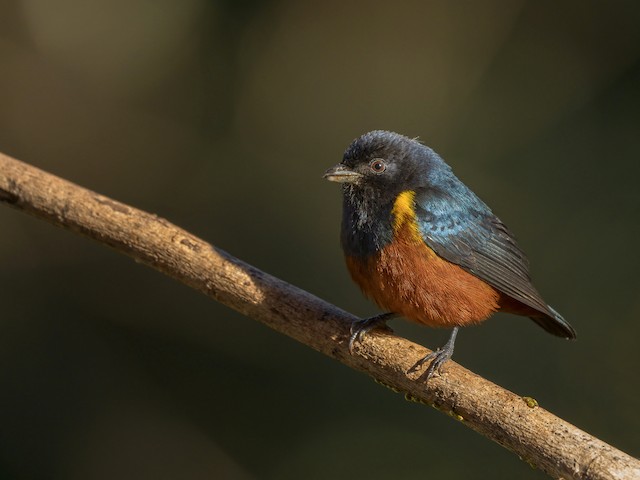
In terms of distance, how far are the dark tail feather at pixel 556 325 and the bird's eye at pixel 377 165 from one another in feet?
4.46

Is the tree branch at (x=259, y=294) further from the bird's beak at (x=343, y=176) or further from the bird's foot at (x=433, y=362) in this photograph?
the bird's beak at (x=343, y=176)

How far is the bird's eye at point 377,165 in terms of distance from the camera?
552 centimetres

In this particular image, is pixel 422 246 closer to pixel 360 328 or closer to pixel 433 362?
pixel 360 328

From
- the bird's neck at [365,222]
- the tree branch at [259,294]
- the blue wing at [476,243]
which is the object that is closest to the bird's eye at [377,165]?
the bird's neck at [365,222]

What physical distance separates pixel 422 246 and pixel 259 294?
99cm

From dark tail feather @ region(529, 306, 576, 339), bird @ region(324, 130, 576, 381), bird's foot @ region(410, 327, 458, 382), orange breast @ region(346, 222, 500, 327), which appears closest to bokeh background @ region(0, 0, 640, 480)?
dark tail feather @ region(529, 306, 576, 339)

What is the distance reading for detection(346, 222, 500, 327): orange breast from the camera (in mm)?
5121

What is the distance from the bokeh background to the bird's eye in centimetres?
303

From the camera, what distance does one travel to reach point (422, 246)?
520cm

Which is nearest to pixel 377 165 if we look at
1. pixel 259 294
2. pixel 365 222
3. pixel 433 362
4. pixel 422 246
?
pixel 365 222

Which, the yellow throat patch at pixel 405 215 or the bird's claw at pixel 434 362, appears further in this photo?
the yellow throat patch at pixel 405 215

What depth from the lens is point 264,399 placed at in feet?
28.2

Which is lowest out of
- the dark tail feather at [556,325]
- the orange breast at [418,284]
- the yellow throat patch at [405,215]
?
the orange breast at [418,284]

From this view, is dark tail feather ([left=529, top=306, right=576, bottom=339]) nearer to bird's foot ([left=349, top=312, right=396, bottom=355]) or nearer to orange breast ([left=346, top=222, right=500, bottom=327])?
orange breast ([left=346, top=222, right=500, bottom=327])
